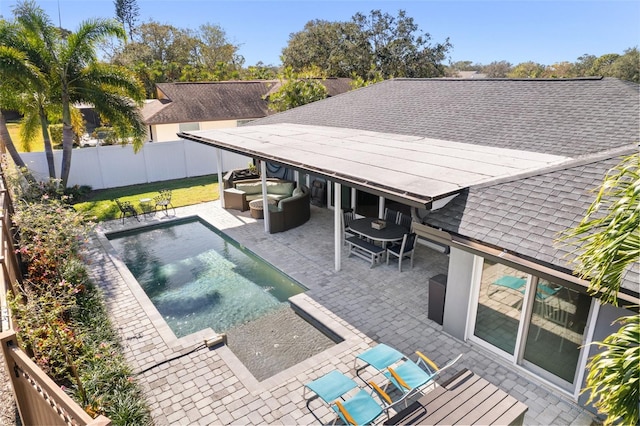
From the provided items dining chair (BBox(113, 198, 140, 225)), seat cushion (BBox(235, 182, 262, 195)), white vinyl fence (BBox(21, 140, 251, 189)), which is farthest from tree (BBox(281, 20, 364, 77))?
dining chair (BBox(113, 198, 140, 225))

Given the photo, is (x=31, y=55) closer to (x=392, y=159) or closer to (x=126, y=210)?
(x=126, y=210)

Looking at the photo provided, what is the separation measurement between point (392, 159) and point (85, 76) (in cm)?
1494

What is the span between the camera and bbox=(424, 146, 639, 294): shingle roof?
657 cm

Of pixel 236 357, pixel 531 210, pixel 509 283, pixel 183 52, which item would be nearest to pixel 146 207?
pixel 236 357

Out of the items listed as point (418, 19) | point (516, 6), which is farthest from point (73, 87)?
point (418, 19)

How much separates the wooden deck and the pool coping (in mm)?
2506

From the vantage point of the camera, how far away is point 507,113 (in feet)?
43.9

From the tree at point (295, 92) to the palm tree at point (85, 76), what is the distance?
28.6 feet

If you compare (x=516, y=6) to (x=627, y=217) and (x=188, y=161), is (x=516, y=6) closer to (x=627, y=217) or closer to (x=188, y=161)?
(x=188, y=161)

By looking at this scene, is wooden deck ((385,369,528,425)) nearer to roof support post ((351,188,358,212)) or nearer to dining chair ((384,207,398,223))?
dining chair ((384,207,398,223))

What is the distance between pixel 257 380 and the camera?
7691 mm

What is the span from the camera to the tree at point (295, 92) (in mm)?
24509

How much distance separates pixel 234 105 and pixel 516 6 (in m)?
21.9

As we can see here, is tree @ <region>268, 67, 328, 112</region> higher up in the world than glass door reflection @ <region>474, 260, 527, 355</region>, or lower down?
higher up
